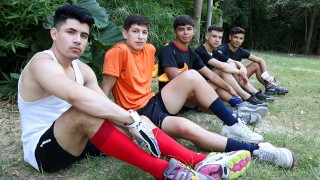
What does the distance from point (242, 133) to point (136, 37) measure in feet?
3.91

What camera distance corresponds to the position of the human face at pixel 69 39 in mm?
2057

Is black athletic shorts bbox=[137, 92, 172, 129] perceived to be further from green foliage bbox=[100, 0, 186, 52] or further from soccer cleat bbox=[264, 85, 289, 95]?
green foliage bbox=[100, 0, 186, 52]

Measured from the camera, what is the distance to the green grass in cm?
220

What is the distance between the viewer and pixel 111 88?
2715 millimetres

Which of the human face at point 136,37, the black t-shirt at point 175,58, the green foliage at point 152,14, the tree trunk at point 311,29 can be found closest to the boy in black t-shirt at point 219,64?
the black t-shirt at point 175,58

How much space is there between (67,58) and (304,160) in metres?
1.84

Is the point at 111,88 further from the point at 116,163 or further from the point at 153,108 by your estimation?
the point at 116,163

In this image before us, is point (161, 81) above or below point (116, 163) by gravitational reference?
above

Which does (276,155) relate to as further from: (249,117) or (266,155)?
(249,117)

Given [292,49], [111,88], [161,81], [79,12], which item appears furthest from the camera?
[292,49]

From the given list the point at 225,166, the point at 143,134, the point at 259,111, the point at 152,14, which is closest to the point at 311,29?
the point at 152,14

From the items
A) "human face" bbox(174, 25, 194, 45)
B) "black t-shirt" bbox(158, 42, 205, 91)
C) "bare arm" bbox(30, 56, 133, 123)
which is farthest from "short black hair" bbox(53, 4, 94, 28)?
"human face" bbox(174, 25, 194, 45)

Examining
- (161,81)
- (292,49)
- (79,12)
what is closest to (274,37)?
(292,49)

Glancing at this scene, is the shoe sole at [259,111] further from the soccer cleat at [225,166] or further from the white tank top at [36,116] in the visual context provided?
the white tank top at [36,116]
